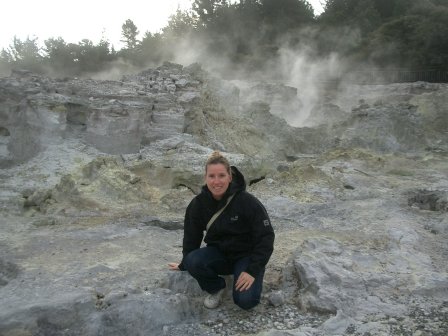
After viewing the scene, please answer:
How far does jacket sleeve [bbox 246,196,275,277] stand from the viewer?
2.62m

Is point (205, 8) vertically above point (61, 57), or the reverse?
point (205, 8)

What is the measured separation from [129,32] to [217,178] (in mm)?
25649

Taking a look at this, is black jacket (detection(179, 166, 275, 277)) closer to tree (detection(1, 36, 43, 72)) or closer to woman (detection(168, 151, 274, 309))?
woman (detection(168, 151, 274, 309))

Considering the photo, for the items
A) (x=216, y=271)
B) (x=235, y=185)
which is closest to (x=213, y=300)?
(x=216, y=271)

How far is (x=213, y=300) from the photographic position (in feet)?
9.20

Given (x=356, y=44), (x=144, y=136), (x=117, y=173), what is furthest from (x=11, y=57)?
(x=117, y=173)

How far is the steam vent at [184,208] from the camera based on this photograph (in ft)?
8.81

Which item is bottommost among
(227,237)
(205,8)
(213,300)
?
(213,300)

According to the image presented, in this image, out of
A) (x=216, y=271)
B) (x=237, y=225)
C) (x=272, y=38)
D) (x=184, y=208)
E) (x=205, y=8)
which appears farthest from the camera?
(x=205, y=8)

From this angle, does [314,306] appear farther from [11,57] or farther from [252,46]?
[11,57]

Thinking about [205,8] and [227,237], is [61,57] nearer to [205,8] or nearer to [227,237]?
[205,8]

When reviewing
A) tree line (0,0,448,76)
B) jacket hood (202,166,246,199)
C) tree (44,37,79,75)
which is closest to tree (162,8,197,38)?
tree line (0,0,448,76)

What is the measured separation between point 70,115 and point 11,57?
18780 mm

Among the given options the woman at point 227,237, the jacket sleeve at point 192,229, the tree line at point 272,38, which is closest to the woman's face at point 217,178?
the woman at point 227,237
